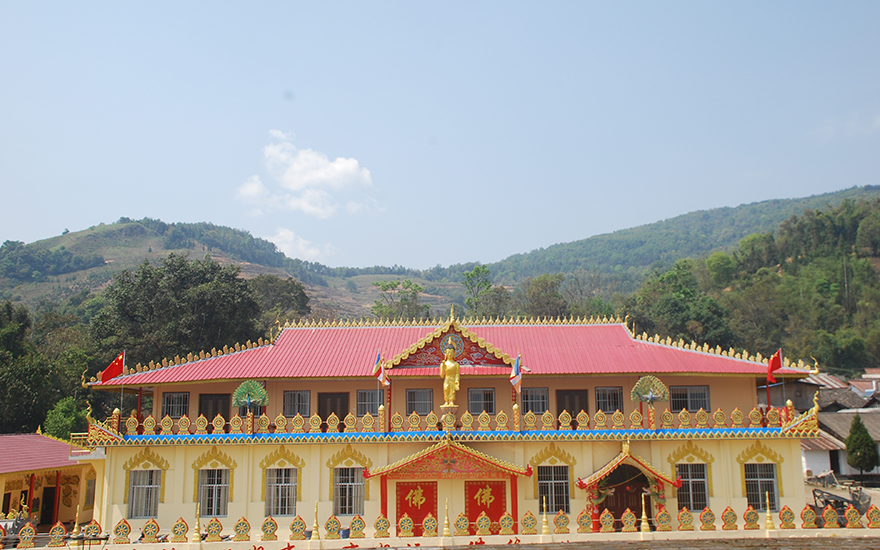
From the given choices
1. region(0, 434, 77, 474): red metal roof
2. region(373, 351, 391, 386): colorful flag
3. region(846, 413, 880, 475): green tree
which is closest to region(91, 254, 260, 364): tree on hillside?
region(0, 434, 77, 474): red metal roof

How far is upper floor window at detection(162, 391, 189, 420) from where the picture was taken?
25328 mm

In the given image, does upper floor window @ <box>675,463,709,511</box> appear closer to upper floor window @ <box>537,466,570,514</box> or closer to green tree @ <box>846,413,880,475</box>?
upper floor window @ <box>537,466,570,514</box>

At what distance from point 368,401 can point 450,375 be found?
3.96 metres

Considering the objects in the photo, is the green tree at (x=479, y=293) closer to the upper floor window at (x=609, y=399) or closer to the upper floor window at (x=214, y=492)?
the upper floor window at (x=609, y=399)

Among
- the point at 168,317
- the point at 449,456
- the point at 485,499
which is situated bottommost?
the point at 485,499

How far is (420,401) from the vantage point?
24.9 meters

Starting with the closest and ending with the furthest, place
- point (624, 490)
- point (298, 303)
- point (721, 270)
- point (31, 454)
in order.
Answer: point (624, 490), point (31, 454), point (298, 303), point (721, 270)

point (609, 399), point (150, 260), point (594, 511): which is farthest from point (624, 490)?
point (150, 260)

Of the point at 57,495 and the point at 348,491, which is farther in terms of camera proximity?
the point at 57,495

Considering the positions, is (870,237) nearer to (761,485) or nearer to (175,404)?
(761,485)

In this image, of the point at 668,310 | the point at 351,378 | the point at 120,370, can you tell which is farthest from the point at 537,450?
the point at 668,310

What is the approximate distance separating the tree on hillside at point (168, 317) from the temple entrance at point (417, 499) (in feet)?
92.2

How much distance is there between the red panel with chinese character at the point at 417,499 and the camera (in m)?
23.0

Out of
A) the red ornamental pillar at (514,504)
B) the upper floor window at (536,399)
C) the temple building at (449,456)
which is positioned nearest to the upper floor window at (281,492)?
the temple building at (449,456)
